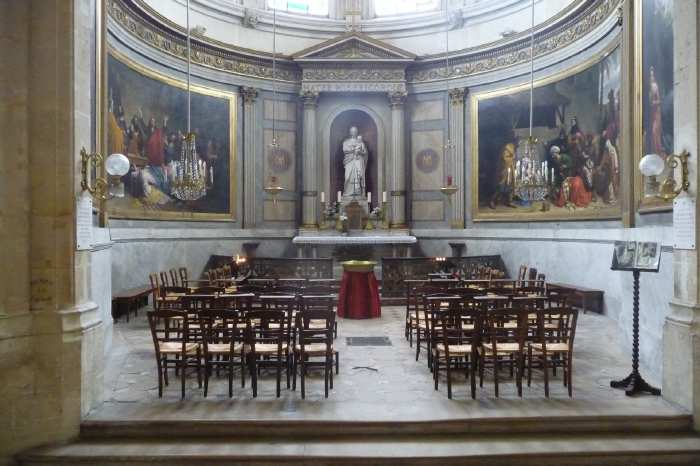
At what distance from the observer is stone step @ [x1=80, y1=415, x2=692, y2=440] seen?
597cm

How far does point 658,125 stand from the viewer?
29.4 ft

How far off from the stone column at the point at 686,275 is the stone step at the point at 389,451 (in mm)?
666

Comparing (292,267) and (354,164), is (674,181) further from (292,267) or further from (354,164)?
(354,164)

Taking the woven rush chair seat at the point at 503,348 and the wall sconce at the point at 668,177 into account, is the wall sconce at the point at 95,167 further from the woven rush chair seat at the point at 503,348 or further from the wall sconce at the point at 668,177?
the wall sconce at the point at 668,177

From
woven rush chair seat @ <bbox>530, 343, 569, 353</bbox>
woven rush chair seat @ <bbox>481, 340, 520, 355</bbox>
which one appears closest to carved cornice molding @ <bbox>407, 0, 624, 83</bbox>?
woven rush chair seat @ <bbox>530, 343, 569, 353</bbox>

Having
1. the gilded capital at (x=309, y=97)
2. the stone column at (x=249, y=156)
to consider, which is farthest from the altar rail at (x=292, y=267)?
the gilded capital at (x=309, y=97)

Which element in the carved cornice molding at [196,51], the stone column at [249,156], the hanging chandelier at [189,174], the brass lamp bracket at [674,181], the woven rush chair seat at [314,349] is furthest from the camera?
the stone column at [249,156]

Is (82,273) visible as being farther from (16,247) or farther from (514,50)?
(514,50)

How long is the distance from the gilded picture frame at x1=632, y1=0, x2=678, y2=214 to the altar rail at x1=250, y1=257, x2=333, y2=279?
768 centimetres

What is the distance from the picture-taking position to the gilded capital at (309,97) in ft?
65.0

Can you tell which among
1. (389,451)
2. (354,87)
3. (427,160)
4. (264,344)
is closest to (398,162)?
(427,160)

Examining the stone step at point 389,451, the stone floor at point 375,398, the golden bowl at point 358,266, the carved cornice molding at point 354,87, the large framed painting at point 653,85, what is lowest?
the stone step at point 389,451

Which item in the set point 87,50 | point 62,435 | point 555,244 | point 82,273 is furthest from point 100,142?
point 555,244

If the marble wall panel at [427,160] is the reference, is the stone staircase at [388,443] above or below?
below
